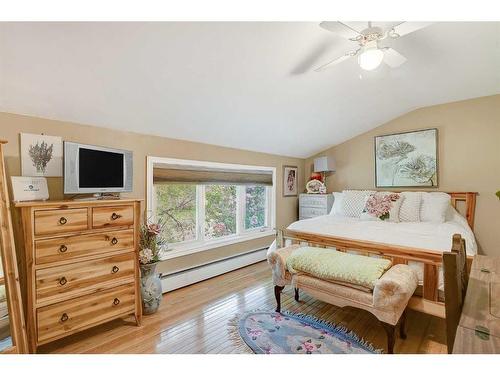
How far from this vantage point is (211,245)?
3.11 m

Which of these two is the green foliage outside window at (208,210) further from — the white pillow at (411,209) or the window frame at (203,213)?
the white pillow at (411,209)

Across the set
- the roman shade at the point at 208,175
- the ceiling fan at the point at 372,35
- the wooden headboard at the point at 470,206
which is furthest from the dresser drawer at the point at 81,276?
the wooden headboard at the point at 470,206

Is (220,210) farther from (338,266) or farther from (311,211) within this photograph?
(338,266)

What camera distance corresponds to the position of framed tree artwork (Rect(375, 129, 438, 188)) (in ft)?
11.4

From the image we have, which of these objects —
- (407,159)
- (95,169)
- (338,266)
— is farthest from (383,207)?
(95,169)

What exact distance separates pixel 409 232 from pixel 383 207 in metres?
0.69

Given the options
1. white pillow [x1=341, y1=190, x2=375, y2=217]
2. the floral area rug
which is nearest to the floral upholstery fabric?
the floral area rug

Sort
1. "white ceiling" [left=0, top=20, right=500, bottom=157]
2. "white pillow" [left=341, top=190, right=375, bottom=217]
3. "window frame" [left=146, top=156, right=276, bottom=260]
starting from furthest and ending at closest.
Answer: "white pillow" [left=341, top=190, right=375, bottom=217] → "window frame" [left=146, top=156, right=276, bottom=260] → "white ceiling" [left=0, top=20, right=500, bottom=157]

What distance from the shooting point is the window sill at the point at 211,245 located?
8.90 ft

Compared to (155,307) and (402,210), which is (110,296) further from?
(402,210)

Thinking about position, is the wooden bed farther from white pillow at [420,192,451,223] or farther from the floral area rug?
white pillow at [420,192,451,223]

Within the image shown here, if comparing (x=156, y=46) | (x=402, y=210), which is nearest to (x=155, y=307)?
(x=156, y=46)

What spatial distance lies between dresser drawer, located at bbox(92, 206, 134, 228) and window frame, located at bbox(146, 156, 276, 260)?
0.54 meters

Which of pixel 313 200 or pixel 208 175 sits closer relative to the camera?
pixel 208 175
